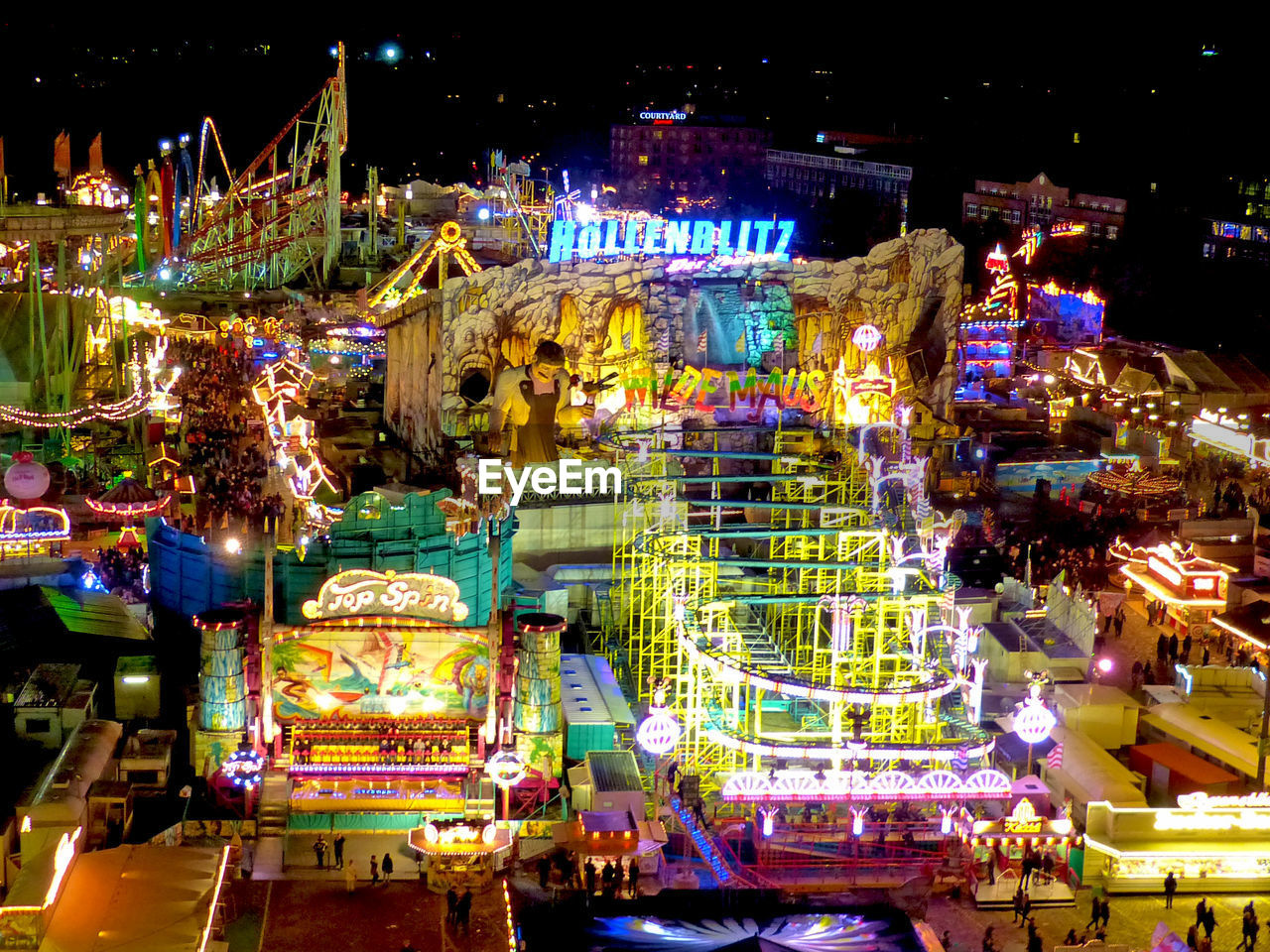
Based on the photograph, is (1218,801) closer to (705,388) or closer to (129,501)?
(129,501)

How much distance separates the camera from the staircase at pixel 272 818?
90.8 ft

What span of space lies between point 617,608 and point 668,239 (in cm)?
1948

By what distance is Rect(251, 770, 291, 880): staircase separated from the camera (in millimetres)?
27688

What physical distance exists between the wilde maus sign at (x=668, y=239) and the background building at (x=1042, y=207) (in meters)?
47.0

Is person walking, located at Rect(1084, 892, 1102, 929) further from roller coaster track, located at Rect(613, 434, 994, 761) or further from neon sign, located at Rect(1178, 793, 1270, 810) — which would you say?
roller coaster track, located at Rect(613, 434, 994, 761)

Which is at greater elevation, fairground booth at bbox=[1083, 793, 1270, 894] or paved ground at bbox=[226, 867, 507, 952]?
fairground booth at bbox=[1083, 793, 1270, 894]

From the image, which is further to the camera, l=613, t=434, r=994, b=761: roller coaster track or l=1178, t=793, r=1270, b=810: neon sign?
l=613, t=434, r=994, b=761: roller coaster track

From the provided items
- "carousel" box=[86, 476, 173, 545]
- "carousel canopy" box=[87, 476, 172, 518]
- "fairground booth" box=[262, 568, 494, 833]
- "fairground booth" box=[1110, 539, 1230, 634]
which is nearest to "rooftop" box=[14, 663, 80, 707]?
"fairground booth" box=[262, 568, 494, 833]

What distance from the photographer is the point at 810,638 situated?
1410 inches

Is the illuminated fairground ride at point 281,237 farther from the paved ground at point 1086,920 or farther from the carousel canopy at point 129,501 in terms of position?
the paved ground at point 1086,920

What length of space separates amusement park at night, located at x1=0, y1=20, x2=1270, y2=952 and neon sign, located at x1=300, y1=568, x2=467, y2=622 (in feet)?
0.29

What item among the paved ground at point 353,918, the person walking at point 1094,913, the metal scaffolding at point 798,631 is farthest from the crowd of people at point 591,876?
the person walking at point 1094,913

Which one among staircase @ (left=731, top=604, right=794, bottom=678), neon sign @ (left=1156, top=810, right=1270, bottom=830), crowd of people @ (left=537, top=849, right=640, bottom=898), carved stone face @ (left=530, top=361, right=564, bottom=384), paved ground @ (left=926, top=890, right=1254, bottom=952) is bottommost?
paved ground @ (left=926, top=890, right=1254, bottom=952)

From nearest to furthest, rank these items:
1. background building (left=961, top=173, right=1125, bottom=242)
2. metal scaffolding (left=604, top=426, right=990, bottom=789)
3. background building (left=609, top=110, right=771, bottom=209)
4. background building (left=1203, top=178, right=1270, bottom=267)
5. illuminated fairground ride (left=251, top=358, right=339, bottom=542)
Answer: metal scaffolding (left=604, top=426, right=990, bottom=789) → illuminated fairground ride (left=251, top=358, right=339, bottom=542) → background building (left=1203, top=178, right=1270, bottom=267) → background building (left=961, top=173, right=1125, bottom=242) → background building (left=609, top=110, right=771, bottom=209)
